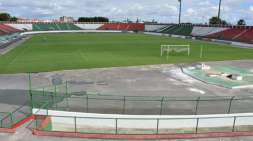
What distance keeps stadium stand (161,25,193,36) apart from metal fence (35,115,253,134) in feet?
326

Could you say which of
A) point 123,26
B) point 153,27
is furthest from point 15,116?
point 123,26

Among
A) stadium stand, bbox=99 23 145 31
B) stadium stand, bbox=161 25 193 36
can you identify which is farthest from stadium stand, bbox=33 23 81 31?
stadium stand, bbox=161 25 193 36

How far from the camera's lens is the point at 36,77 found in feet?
108

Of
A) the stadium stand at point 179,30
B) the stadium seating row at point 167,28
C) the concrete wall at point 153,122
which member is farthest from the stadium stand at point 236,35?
the concrete wall at point 153,122

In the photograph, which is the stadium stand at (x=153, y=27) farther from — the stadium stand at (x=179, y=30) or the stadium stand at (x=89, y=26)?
the stadium stand at (x=89, y=26)

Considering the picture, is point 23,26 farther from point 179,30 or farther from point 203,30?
point 203,30

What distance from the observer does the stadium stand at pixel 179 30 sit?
118 metres

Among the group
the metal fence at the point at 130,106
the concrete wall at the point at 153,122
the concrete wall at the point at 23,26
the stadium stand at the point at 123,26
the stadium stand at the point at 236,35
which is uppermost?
the stadium stand at the point at 123,26

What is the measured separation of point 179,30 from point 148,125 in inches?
4371

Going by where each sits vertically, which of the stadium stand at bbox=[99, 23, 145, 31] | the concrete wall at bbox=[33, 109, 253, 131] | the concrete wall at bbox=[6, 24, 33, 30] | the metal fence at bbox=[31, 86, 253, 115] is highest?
the stadium stand at bbox=[99, 23, 145, 31]

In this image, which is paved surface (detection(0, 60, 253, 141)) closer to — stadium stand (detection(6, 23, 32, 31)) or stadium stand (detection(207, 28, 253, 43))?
stadium stand (detection(207, 28, 253, 43))

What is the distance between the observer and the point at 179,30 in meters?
124

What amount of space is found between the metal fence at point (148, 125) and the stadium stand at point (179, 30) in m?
99.5

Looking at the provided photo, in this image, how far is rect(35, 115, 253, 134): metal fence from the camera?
57.8 ft
